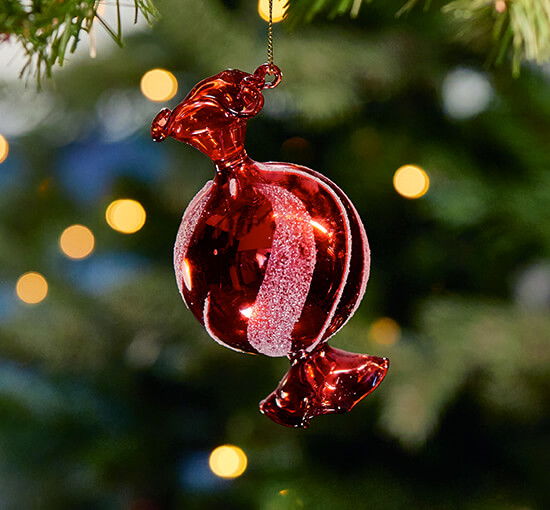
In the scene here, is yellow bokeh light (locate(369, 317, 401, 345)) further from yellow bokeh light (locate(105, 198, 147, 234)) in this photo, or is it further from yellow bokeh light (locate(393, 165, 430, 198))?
yellow bokeh light (locate(105, 198, 147, 234))

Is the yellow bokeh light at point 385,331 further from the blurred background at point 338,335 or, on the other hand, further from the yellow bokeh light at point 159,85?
the yellow bokeh light at point 159,85

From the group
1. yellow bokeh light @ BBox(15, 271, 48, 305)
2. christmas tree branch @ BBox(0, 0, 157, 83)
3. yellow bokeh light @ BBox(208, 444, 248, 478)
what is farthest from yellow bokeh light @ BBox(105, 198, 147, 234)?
christmas tree branch @ BBox(0, 0, 157, 83)

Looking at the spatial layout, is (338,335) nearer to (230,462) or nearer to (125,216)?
(230,462)

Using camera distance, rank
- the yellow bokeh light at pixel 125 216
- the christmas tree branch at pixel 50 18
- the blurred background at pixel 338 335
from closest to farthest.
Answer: the christmas tree branch at pixel 50 18 < the blurred background at pixel 338 335 < the yellow bokeh light at pixel 125 216

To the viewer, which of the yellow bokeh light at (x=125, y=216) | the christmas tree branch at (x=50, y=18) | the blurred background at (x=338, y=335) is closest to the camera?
the christmas tree branch at (x=50, y=18)

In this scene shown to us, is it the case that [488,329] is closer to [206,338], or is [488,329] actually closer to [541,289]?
[206,338]

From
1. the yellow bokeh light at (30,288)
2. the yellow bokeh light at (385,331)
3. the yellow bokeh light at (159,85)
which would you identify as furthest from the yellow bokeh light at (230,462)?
the yellow bokeh light at (159,85)
